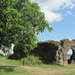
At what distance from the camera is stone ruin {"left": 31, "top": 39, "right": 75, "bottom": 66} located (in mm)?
20938

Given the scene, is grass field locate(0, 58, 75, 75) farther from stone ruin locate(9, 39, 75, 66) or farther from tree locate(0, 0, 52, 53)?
stone ruin locate(9, 39, 75, 66)

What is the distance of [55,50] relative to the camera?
21109 millimetres

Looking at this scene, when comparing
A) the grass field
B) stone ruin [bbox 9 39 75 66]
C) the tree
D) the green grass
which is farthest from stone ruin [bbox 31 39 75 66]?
the tree

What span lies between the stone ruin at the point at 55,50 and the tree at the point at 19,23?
8521 millimetres

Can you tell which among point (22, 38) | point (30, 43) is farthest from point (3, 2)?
point (30, 43)

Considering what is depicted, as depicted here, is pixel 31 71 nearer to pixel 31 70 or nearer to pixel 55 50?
pixel 31 70

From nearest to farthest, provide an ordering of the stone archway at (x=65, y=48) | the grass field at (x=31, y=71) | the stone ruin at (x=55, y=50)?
the grass field at (x=31, y=71), the stone ruin at (x=55, y=50), the stone archway at (x=65, y=48)

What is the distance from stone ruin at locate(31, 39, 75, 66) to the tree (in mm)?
8521

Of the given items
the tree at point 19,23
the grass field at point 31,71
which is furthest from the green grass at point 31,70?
the tree at point 19,23

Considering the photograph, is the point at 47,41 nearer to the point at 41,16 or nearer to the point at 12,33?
the point at 41,16

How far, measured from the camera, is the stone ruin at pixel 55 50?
2094 cm

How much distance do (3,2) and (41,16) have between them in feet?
16.3

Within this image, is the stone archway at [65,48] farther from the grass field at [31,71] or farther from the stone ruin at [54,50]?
the grass field at [31,71]

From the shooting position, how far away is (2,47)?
41.2 ft
